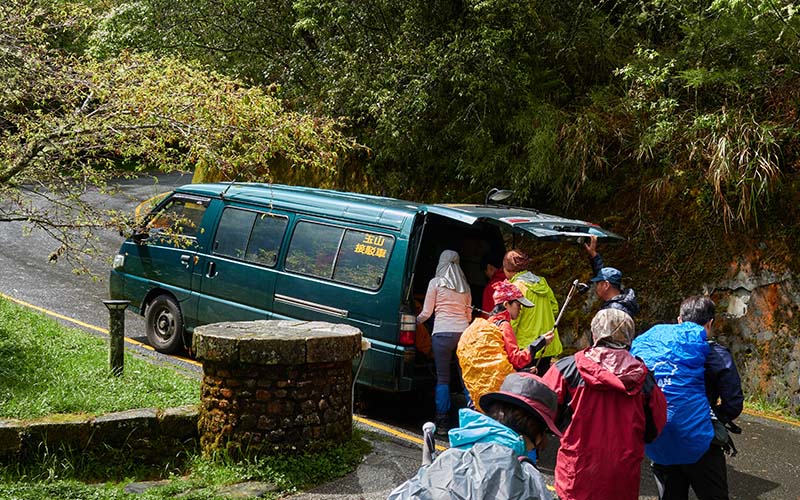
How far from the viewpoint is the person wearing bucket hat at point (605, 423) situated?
468 centimetres

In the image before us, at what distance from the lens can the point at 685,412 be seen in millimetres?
5363

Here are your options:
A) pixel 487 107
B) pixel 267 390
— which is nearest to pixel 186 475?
pixel 267 390

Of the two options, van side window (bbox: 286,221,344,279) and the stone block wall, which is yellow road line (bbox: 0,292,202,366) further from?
the stone block wall

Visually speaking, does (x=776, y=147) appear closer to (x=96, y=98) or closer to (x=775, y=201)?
(x=775, y=201)

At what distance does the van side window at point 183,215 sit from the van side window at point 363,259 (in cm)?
234

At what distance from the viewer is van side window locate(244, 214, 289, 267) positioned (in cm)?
949

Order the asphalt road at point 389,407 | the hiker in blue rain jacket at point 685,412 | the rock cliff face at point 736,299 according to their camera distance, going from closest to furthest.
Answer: the hiker in blue rain jacket at point 685,412, the asphalt road at point 389,407, the rock cliff face at point 736,299

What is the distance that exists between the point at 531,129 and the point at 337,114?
3570 mm

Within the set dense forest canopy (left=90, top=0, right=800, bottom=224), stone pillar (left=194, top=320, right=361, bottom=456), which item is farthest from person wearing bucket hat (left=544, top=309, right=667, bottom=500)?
dense forest canopy (left=90, top=0, right=800, bottom=224)

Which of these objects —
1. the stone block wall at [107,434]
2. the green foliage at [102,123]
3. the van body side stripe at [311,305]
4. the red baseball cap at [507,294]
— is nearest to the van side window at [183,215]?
the van body side stripe at [311,305]

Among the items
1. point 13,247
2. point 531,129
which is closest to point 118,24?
point 13,247

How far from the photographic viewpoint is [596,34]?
13656 mm

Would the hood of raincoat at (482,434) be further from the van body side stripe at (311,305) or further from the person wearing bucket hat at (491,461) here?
the van body side stripe at (311,305)

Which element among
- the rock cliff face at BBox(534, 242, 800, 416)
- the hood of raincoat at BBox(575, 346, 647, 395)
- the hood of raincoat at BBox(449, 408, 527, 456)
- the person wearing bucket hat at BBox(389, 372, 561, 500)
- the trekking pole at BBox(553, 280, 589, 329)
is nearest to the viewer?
the person wearing bucket hat at BBox(389, 372, 561, 500)
